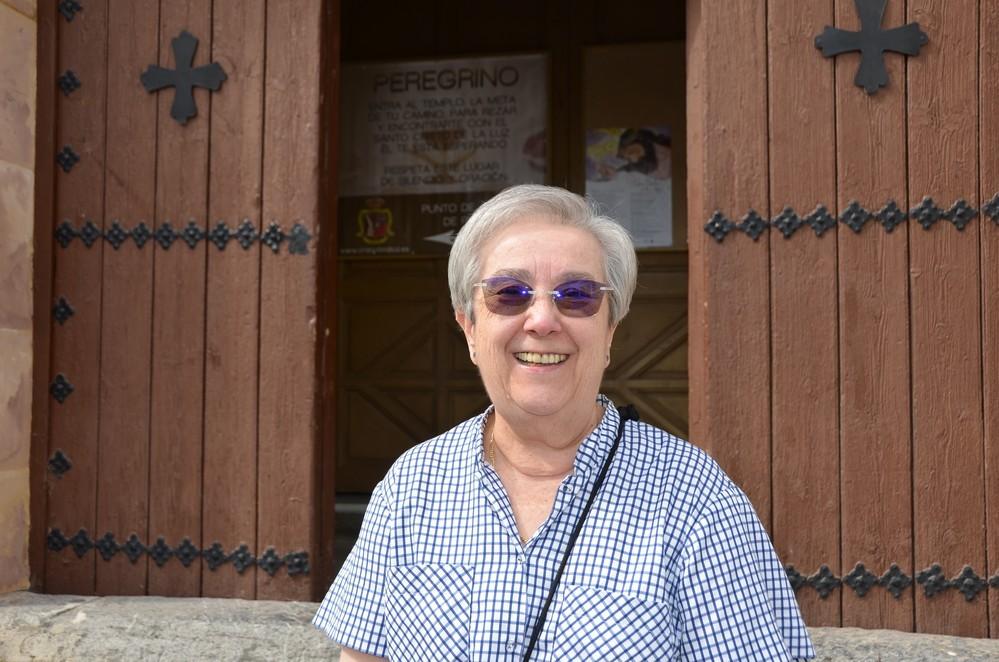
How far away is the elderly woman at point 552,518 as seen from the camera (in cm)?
147

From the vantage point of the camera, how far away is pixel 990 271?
2775 millimetres

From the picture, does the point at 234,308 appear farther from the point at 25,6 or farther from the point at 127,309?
the point at 25,6

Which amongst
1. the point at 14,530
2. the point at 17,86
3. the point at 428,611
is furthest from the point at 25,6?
the point at 428,611

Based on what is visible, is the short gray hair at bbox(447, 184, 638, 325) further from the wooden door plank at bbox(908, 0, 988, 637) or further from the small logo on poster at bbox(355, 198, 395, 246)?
the small logo on poster at bbox(355, 198, 395, 246)

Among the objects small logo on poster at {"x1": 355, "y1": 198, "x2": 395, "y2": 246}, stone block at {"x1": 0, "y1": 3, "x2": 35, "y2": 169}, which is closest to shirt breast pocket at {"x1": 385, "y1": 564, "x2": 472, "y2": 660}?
stone block at {"x1": 0, "y1": 3, "x2": 35, "y2": 169}

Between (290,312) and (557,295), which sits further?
(290,312)

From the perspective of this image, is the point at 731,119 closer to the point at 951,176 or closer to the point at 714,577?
the point at 951,176

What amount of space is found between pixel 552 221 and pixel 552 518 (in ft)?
1.54

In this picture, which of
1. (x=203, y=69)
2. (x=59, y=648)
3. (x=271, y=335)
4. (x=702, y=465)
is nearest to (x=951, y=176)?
(x=702, y=465)

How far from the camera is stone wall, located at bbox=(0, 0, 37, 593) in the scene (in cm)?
323

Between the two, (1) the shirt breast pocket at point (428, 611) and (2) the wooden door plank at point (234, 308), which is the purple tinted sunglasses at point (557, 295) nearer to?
(1) the shirt breast pocket at point (428, 611)

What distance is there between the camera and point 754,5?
299cm

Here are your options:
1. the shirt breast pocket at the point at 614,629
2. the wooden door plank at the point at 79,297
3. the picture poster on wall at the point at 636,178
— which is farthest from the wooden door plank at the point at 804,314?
the picture poster on wall at the point at 636,178

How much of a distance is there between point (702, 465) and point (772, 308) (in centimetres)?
145
